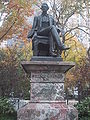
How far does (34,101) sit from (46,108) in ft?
1.69

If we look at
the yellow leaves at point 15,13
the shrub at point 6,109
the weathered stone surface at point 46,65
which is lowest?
the shrub at point 6,109

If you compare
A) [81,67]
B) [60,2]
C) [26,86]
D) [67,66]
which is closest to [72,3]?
[60,2]

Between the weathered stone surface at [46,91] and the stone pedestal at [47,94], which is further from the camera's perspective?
the weathered stone surface at [46,91]

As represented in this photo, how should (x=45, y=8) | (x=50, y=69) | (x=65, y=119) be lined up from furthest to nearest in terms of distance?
1. (x=45, y=8)
2. (x=50, y=69)
3. (x=65, y=119)

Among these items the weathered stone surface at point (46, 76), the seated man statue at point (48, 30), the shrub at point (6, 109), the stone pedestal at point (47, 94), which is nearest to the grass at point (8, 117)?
the shrub at point (6, 109)

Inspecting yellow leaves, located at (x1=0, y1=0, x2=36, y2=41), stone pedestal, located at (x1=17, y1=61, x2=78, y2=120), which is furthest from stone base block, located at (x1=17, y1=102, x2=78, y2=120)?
yellow leaves, located at (x1=0, y1=0, x2=36, y2=41)

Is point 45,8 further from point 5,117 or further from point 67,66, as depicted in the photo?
point 5,117

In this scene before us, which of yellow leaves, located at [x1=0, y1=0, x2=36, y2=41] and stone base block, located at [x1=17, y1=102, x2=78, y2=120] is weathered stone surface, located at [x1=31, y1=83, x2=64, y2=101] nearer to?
stone base block, located at [x1=17, y1=102, x2=78, y2=120]

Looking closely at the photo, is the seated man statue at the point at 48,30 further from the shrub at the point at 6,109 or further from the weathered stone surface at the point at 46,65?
the shrub at the point at 6,109

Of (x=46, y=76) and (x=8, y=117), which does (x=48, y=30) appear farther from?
(x=8, y=117)

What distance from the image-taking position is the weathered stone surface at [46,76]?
25.3 ft

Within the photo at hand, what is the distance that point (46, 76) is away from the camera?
7750 mm

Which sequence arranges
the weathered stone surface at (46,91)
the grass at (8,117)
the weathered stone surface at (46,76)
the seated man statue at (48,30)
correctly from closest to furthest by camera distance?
the weathered stone surface at (46,91)
the weathered stone surface at (46,76)
the seated man statue at (48,30)
the grass at (8,117)

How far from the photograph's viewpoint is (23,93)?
17.3 meters
